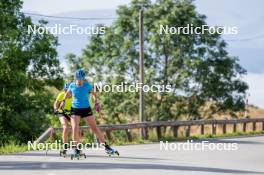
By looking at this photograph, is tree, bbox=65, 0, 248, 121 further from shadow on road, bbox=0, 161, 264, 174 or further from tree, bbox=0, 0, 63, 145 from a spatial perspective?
shadow on road, bbox=0, 161, 264, 174

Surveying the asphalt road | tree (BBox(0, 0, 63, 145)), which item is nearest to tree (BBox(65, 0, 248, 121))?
tree (BBox(0, 0, 63, 145))

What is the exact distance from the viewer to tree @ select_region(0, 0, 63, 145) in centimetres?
3712

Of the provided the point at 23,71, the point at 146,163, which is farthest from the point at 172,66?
the point at 146,163

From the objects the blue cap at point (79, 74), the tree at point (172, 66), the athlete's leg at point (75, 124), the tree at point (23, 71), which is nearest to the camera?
the blue cap at point (79, 74)

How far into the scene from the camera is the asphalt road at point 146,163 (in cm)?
1332

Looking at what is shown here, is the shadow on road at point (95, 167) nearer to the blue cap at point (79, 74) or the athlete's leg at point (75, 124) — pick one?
the athlete's leg at point (75, 124)

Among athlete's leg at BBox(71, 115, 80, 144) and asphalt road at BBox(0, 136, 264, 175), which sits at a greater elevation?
athlete's leg at BBox(71, 115, 80, 144)

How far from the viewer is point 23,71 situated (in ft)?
133

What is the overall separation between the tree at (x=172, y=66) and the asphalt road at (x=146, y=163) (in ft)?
96.9

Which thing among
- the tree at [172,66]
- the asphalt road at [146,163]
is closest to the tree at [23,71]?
the tree at [172,66]

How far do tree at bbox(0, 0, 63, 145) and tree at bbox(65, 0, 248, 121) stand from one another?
8.68 meters

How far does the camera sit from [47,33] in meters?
41.3

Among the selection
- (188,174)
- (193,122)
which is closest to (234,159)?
(188,174)

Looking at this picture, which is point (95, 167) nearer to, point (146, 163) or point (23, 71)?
point (146, 163)
